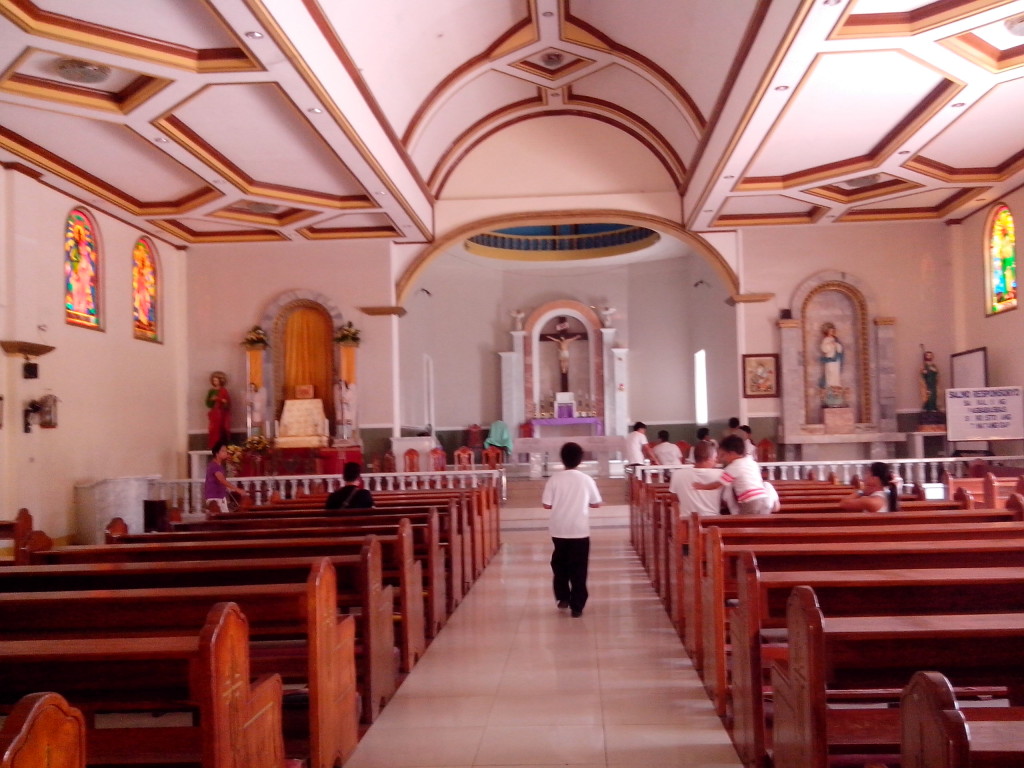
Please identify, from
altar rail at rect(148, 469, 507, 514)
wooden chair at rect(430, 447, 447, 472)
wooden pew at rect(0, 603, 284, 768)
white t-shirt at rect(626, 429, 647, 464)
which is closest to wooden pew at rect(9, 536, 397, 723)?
wooden pew at rect(0, 603, 284, 768)

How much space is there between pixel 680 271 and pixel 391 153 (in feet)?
33.9

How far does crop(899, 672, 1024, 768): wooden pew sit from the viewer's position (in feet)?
5.24

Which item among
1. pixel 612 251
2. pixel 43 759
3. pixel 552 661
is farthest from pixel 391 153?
pixel 43 759

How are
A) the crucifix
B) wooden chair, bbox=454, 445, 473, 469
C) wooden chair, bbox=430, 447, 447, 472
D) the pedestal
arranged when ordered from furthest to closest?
A: 1. the crucifix
2. wooden chair, bbox=454, 445, 473, 469
3. wooden chair, bbox=430, 447, 447, 472
4. the pedestal

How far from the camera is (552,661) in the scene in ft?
18.2

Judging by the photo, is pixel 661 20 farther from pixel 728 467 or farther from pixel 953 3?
pixel 728 467

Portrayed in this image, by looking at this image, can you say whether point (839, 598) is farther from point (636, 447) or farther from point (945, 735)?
point (636, 447)

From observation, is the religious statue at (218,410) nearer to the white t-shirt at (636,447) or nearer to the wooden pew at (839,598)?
the white t-shirt at (636,447)

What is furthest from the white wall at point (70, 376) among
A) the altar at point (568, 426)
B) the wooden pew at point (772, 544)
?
the wooden pew at point (772, 544)

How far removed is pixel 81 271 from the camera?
11.9m

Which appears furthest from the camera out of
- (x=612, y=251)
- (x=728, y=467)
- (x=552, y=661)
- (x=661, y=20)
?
(x=612, y=251)

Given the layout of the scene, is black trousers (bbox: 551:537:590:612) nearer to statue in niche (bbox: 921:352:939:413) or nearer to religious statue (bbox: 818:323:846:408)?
religious statue (bbox: 818:323:846:408)

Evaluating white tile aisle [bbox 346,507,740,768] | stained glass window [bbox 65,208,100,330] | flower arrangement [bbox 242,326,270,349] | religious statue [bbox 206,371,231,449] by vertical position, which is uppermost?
stained glass window [bbox 65,208,100,330]

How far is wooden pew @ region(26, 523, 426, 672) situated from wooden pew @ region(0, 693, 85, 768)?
9.44 ft
